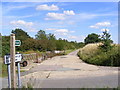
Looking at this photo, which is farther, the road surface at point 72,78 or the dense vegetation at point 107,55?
the dense vegetation at point 107,55

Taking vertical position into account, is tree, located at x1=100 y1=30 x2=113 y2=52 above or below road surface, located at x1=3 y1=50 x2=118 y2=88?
above

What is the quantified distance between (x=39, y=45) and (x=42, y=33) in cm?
1371

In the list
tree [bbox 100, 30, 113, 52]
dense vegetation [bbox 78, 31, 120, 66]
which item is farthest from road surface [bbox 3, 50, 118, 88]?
tree [bbox 100, 30, 113, 52]

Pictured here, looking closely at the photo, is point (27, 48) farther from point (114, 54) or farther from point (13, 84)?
point (13, 84)

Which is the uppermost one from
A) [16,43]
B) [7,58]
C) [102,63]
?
[16,43]

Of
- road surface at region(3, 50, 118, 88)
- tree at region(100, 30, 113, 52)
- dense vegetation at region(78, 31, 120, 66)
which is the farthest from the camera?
tree at region(100, 30, 113, 52)

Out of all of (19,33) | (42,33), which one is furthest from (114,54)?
(19,33)

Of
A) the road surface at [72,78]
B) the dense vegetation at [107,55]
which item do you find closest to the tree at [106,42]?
the dense vegetation at [107,55]

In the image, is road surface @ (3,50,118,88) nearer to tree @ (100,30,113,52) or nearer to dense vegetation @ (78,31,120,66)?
dense vegetation @ (78,31,120,66)

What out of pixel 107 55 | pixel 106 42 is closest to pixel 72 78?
pixel 107 55

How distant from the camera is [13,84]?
6227 mm

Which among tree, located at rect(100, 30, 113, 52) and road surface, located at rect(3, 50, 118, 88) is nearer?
road surface, located at rect(3, 50, 118, 88)

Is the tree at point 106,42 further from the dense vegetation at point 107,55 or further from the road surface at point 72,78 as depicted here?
the road surface at point 72,78

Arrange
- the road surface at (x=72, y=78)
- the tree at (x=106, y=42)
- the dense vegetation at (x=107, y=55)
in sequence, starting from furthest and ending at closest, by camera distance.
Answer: the tree at (x=106, y=42) → the dense vegetation at (x=107, y=55) → the road surface at (x=72, y=78)
